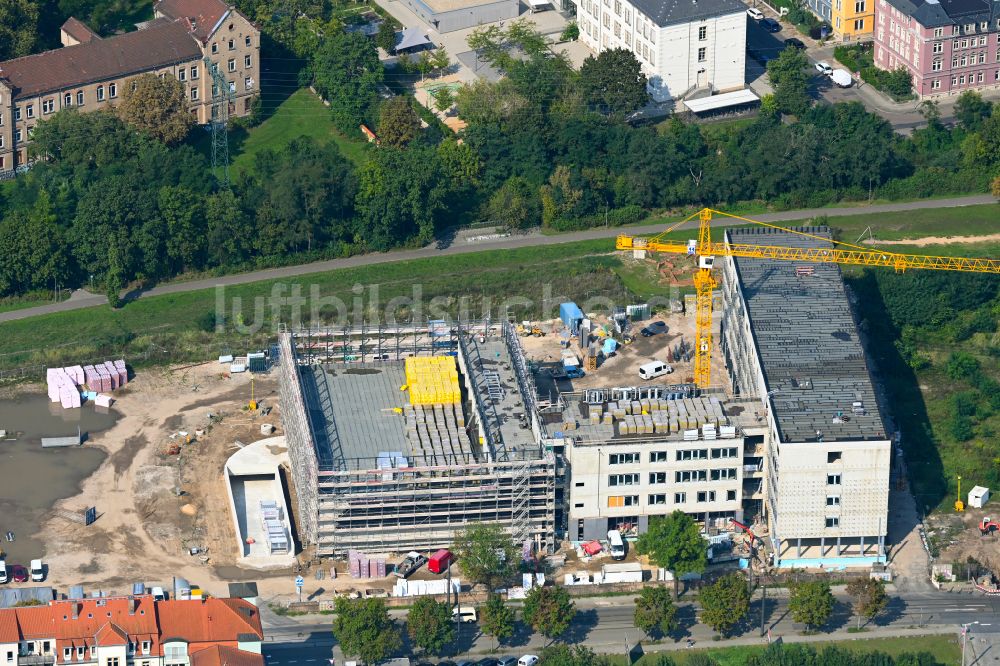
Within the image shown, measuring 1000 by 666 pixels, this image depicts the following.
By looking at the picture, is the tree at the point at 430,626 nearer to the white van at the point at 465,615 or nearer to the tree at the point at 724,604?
the white van at the point at 465,615

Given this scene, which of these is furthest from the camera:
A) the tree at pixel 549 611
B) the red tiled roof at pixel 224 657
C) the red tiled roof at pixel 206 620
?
the tree at pixel 549 611

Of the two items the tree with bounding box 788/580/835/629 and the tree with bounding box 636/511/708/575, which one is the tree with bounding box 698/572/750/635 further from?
the tree with bounding box 788/580/835/629

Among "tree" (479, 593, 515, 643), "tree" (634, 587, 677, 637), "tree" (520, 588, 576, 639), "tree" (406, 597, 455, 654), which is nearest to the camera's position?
"tree" (406, 597, 455, 654)

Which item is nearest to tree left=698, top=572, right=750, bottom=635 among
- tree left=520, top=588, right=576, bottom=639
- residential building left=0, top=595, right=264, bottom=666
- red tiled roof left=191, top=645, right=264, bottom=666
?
tree left=520, top=588, right=576, bottom=639

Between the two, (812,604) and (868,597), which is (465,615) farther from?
(868,597)

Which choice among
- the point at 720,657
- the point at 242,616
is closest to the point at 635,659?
the point at 720,657

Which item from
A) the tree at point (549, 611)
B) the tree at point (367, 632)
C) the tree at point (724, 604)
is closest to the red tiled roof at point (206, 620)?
the tree at point (367, 632)
